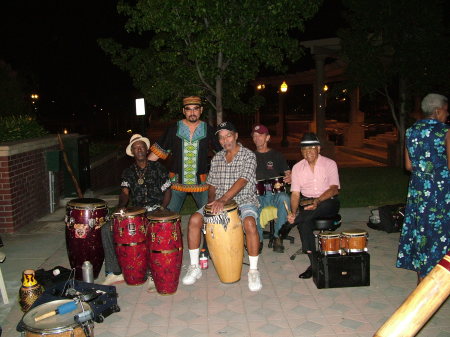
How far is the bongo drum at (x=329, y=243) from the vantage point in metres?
5.02

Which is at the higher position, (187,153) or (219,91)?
(219,91)

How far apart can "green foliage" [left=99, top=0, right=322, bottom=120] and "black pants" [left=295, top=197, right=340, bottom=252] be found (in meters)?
4.32

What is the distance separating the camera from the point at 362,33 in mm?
14375

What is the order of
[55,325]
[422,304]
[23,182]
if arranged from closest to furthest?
[422,304], [55,325], [23,182]

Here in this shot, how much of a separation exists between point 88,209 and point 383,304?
130 inches

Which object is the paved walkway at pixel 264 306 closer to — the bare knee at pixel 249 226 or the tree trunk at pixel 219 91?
the bare knee at pixel 249 226

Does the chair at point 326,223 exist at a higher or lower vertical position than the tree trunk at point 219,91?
lower

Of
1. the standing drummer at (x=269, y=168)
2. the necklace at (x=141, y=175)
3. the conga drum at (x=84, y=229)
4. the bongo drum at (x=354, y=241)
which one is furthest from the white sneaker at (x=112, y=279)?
the bongo drum at (x=354, y=241)

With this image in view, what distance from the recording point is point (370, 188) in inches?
416

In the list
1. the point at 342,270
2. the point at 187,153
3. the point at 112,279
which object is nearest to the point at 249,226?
the point at 342,270

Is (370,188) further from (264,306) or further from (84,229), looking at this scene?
(84,229)

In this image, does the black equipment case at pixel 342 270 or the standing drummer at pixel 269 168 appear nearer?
the black equipment case at pixel 342 270

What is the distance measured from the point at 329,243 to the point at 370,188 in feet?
19.6

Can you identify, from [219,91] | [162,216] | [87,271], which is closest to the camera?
[162,216]
